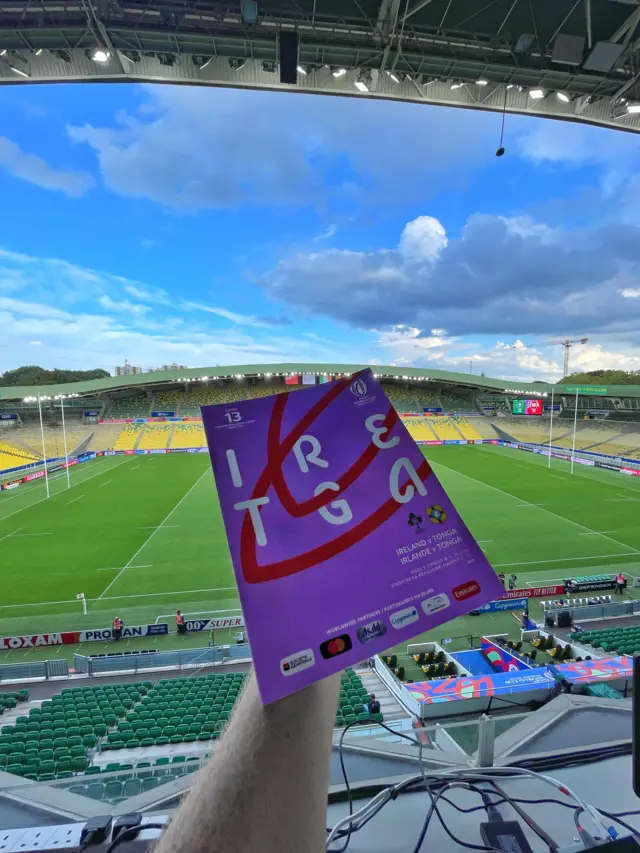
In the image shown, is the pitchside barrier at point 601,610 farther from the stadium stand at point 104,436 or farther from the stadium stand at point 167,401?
the stadium stand at point 167,401

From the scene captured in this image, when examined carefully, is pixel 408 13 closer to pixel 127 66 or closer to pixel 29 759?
pixel 127 66

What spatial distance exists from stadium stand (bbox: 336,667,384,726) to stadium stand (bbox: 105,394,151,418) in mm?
48780

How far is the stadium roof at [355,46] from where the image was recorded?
699cm

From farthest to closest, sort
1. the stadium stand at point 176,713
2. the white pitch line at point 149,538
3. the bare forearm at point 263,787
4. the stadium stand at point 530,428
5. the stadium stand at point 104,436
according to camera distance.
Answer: the stadium stand at point 530,428
the stadium stand at point 104,436
the white pitch line at point 149,538
the stadium stand at point 176,713
the bare forearm at point 263,787

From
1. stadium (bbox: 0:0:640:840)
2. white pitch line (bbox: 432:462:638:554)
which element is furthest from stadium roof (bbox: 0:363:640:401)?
stadium (bbox: 0:0:640:840)

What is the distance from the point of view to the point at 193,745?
20.7 feet

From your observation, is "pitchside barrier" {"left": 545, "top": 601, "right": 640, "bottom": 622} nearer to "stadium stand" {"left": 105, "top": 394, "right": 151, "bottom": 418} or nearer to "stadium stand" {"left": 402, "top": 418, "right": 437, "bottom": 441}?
"stadium stand" {"left": 402, "top": 418, "right": 437, "bottom": 441}

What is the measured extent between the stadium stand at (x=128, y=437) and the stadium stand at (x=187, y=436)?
398 centimetres

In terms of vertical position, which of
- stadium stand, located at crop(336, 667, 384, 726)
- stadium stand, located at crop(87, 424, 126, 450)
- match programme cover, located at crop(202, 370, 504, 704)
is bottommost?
stadium stand, located at crop(336, 667, 384, 726)

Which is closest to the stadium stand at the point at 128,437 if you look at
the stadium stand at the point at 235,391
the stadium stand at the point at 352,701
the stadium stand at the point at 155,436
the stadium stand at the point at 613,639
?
the stadium stand at the point at 155,436

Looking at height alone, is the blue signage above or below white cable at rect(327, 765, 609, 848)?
below

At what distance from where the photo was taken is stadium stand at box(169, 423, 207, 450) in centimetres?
4556

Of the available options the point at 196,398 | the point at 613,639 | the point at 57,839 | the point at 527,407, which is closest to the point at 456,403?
the point at 527,407

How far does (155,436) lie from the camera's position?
46.3m
